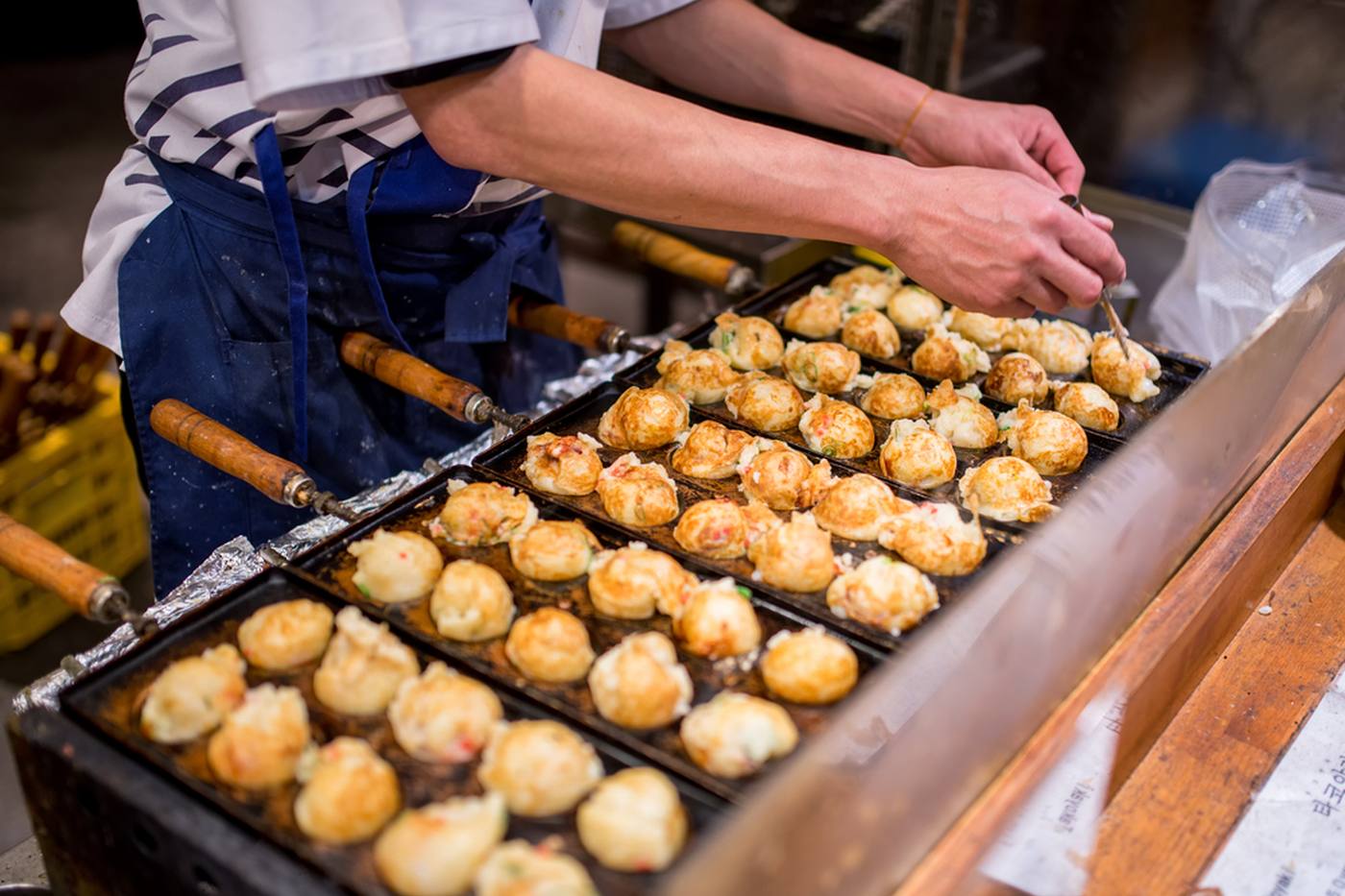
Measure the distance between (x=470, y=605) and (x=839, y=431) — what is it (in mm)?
808

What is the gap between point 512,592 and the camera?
1.75 metres

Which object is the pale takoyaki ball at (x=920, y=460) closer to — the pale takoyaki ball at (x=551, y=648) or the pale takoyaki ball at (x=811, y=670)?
the pale takoyaki ball at (x=811, y=670)

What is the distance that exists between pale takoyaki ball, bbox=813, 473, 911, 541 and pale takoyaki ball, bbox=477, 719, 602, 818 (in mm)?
658

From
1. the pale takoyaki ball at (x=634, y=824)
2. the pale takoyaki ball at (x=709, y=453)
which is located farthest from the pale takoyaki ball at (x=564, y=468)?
the pale takoyaki ball at (x=634, y=824)

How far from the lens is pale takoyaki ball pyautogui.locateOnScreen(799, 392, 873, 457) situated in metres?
2.14

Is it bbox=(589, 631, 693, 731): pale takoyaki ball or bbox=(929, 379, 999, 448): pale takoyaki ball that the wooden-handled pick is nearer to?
bbox=(589, 631, 693, 731): pale takoyaki ball

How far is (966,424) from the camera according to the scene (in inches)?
86.3

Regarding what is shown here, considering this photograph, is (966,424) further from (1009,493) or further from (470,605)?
(470,605)

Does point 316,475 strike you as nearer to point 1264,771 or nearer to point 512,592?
point 512,592

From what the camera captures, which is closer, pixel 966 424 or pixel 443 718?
pixel 443 718

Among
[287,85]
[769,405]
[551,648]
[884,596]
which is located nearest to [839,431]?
[769,405]

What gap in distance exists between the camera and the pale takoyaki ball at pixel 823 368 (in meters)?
2.35

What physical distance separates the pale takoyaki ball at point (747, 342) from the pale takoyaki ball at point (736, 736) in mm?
1065

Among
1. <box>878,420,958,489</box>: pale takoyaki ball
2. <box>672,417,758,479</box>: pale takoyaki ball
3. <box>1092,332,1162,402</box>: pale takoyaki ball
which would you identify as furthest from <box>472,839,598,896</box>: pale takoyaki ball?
<box>1092,332,1162,402</box>: pale takoyaki ball
